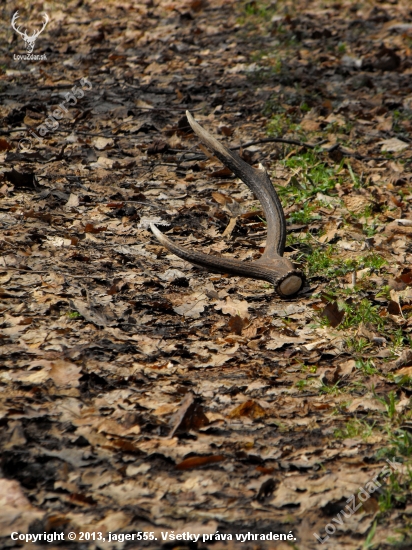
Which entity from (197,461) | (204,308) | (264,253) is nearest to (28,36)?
(264,253)

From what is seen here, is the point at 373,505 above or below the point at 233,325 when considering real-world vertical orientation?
above

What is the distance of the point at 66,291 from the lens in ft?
13.2

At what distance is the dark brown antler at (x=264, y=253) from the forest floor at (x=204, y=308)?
0.17 m

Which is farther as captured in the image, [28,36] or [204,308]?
[28,36]

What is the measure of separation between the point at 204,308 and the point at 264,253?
618 millimetres

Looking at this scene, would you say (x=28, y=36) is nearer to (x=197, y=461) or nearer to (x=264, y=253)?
(x=264, y=253)

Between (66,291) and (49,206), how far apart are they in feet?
4.65

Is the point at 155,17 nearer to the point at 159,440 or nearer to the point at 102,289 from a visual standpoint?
the point at 102,289

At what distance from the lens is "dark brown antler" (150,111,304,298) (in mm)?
3977

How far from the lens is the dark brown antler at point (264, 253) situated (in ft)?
13.0

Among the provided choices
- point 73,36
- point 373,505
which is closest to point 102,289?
point 373,505

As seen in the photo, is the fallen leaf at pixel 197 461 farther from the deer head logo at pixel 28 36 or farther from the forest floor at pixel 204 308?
the deer head logo at pixel 28 36

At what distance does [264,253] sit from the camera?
4.37 meters

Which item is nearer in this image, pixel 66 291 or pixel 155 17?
pixel 66 291
